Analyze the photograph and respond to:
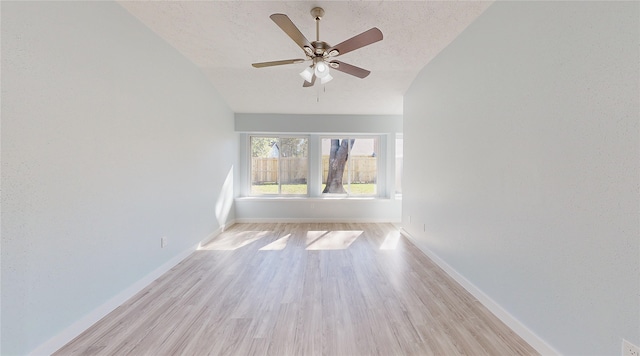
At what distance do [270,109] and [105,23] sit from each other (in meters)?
2.89

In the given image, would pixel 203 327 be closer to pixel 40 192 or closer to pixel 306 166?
pixel 40 192

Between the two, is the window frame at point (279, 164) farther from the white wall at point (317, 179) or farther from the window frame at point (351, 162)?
the window frame at point (351, 162)

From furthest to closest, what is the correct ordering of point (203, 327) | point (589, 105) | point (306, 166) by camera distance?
1. point (306, 166)
2. point (203, 327)
3. point (589, 105)

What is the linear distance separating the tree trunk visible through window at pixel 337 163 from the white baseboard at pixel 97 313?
332cm

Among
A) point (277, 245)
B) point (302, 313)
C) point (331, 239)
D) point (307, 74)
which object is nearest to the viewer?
point (302, 313)

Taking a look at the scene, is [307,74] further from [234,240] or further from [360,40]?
[234,240]

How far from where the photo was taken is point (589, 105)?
1.21 meters

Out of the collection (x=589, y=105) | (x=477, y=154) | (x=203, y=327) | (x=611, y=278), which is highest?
(x=589, y=105)

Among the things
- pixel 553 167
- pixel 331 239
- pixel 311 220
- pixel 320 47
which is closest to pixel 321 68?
pixel 320 47

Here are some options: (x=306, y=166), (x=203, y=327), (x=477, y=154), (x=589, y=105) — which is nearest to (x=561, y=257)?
(x=589, y=105)

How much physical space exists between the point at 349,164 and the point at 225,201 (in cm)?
280

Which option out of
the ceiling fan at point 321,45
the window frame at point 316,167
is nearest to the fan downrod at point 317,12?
the ceiling fan at point 321,45

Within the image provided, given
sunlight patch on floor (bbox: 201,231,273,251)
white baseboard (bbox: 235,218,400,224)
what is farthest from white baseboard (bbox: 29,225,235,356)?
white baseboard (bbox: 235,218,400,224)

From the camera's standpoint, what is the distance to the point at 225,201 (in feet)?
14.4
